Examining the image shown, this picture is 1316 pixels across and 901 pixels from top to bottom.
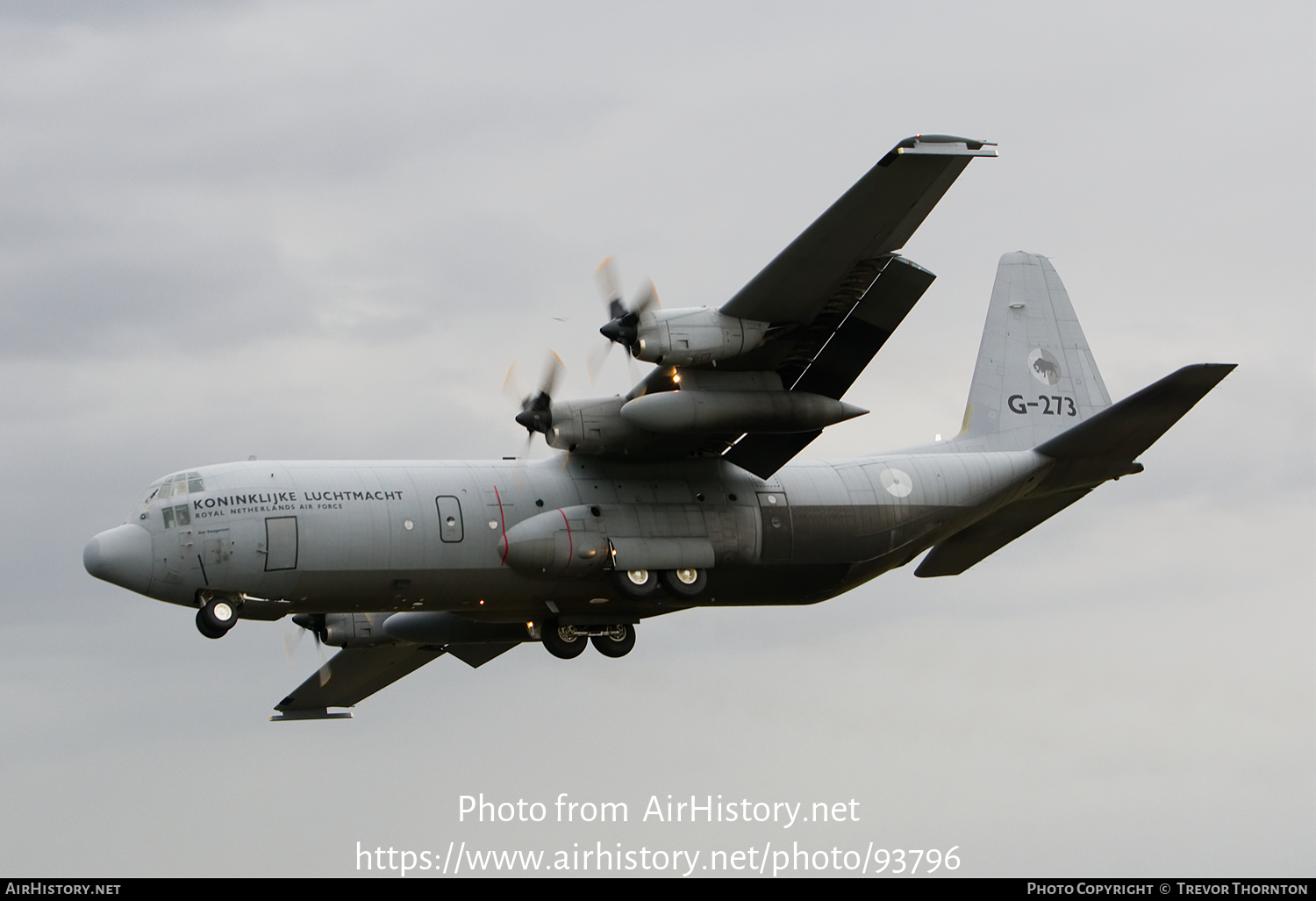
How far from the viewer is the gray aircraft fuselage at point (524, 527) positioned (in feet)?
76.4

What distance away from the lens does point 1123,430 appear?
2609 centimetres

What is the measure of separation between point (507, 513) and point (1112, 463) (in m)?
9.26

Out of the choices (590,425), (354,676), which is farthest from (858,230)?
(354,676)

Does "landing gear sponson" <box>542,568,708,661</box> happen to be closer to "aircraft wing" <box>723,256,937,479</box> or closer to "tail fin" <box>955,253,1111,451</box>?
"aircraft wing" <box>723,256,937,479</box>

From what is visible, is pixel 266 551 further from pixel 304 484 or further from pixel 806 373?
pixel 806 373

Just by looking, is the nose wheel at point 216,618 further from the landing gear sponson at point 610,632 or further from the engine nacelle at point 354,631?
the engine nacelle at point 354,631

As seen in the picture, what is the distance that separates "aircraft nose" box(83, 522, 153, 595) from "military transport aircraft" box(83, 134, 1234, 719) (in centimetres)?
3

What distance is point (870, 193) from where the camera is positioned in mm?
21953

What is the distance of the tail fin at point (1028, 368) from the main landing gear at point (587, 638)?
19.9 ft

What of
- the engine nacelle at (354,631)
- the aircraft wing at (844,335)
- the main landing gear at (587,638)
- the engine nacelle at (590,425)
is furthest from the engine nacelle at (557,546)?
the engine nacelle at (354,631)

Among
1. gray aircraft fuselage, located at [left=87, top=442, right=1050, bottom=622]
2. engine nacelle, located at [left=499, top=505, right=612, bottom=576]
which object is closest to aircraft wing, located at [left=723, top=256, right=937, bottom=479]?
gray aircraft fuselage, located at [left=87, top=442, right=1050, bottom=622]

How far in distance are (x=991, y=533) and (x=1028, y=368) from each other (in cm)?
278

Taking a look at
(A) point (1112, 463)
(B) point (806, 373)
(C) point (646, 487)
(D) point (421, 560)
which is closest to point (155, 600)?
(D) point (421, 560)

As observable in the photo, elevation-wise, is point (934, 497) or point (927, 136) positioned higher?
point (927, 136)
